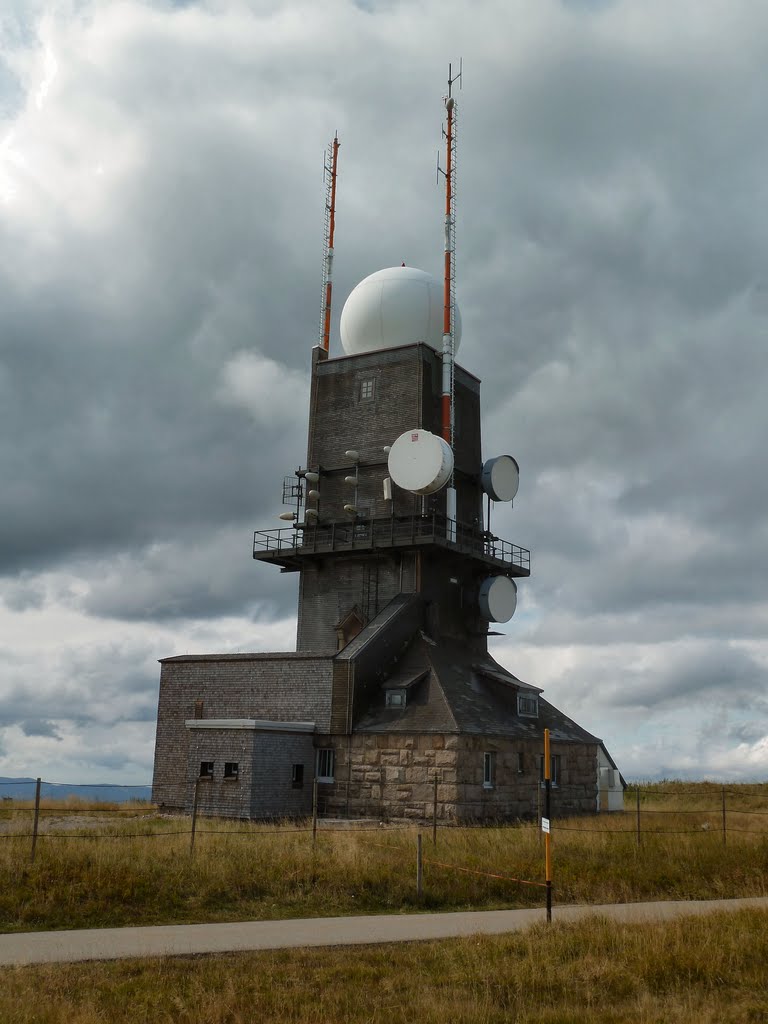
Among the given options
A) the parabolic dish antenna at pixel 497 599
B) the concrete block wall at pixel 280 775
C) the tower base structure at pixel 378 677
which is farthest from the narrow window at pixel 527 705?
the concrete block wall at pixel 280 775

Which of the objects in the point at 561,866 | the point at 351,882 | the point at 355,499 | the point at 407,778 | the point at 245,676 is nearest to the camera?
the point at 351,882

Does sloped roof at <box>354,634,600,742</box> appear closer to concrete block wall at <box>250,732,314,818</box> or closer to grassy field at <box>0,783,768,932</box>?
concrete block wall at <box>250,732,314,818</box>

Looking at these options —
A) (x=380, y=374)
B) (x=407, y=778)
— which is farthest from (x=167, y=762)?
(x=380, y=374)

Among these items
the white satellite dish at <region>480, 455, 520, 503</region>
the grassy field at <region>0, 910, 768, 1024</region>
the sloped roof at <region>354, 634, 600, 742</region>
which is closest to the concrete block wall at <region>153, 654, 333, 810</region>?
the sloped roof at <region>354, 634, 600, 742</region>

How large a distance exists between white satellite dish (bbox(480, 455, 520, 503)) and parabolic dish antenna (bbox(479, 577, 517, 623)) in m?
4.08

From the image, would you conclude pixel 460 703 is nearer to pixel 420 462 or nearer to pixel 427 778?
pixel 427 778

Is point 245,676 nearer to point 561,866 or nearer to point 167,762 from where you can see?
point 167,762

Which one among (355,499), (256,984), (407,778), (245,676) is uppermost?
(355,499)

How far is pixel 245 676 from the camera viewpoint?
38062mm

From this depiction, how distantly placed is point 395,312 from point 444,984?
35878mm

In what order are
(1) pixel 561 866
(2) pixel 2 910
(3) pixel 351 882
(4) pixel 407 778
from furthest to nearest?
(4) pixel 407 778
(1) pixel 561 866
(3) pixel 351 882
(2) pixel 2 910

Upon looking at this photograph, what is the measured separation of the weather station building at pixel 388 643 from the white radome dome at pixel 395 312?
88 mm

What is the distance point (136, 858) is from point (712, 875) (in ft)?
42.7

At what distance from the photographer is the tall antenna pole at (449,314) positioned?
136 feet
